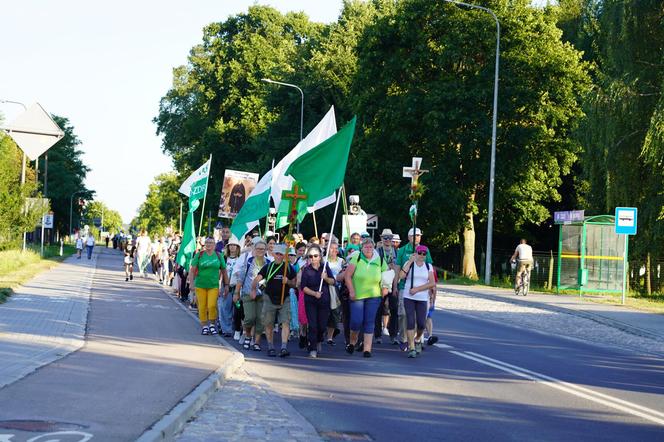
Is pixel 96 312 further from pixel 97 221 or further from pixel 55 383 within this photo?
pixel 97 221

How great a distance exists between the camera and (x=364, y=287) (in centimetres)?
1462

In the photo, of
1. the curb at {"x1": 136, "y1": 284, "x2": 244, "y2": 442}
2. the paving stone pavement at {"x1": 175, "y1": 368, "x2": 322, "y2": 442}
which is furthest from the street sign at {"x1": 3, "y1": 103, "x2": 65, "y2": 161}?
the paving stone pavement at {"x1": 175, "y1": 368, "x2": 322, "y2": 442}

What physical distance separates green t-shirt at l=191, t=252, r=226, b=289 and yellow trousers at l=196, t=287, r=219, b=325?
95 mm

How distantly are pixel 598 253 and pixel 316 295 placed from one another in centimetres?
1918

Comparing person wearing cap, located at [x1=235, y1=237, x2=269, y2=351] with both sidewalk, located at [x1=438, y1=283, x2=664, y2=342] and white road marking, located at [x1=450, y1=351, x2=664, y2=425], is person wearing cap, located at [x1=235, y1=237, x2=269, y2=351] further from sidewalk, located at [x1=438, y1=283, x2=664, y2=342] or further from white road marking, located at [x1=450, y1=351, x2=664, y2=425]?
sidewalk, located at [x1=438, y1=283, x2=664, y2=342]

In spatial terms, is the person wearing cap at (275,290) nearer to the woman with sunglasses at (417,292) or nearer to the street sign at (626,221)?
the woman with sunglasses at (417,292)

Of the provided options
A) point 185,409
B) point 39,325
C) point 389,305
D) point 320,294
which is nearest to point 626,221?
point 389,305

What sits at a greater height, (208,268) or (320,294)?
(208,268)

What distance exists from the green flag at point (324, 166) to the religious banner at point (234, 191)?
65.0ft

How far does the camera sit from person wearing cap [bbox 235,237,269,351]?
1514cm

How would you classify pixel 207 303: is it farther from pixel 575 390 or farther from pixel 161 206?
pixel 161 206

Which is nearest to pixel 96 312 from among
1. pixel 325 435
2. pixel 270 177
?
pixel 270 177

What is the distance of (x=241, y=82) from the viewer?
65688mm

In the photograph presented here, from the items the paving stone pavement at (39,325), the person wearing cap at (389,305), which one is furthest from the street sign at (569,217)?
the person wearing cap at (389,305)
